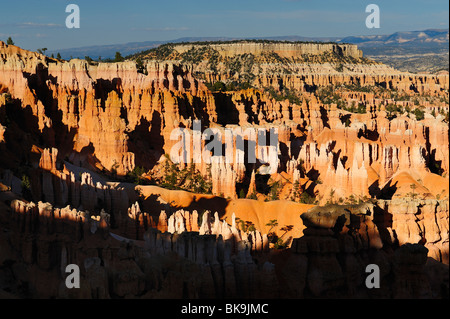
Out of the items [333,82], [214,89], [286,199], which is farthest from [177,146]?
[333,82]

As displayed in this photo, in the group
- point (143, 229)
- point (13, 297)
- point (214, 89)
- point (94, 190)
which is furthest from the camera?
point (214, 89)

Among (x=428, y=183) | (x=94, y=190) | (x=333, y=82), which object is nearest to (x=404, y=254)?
(x=94, y=190)

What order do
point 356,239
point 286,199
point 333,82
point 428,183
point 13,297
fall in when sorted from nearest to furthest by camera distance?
point 13,297, point 356,239, point 286,199, point 428,183, point 333,82

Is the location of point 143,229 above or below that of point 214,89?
below

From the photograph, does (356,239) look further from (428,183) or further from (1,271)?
(428,183)
